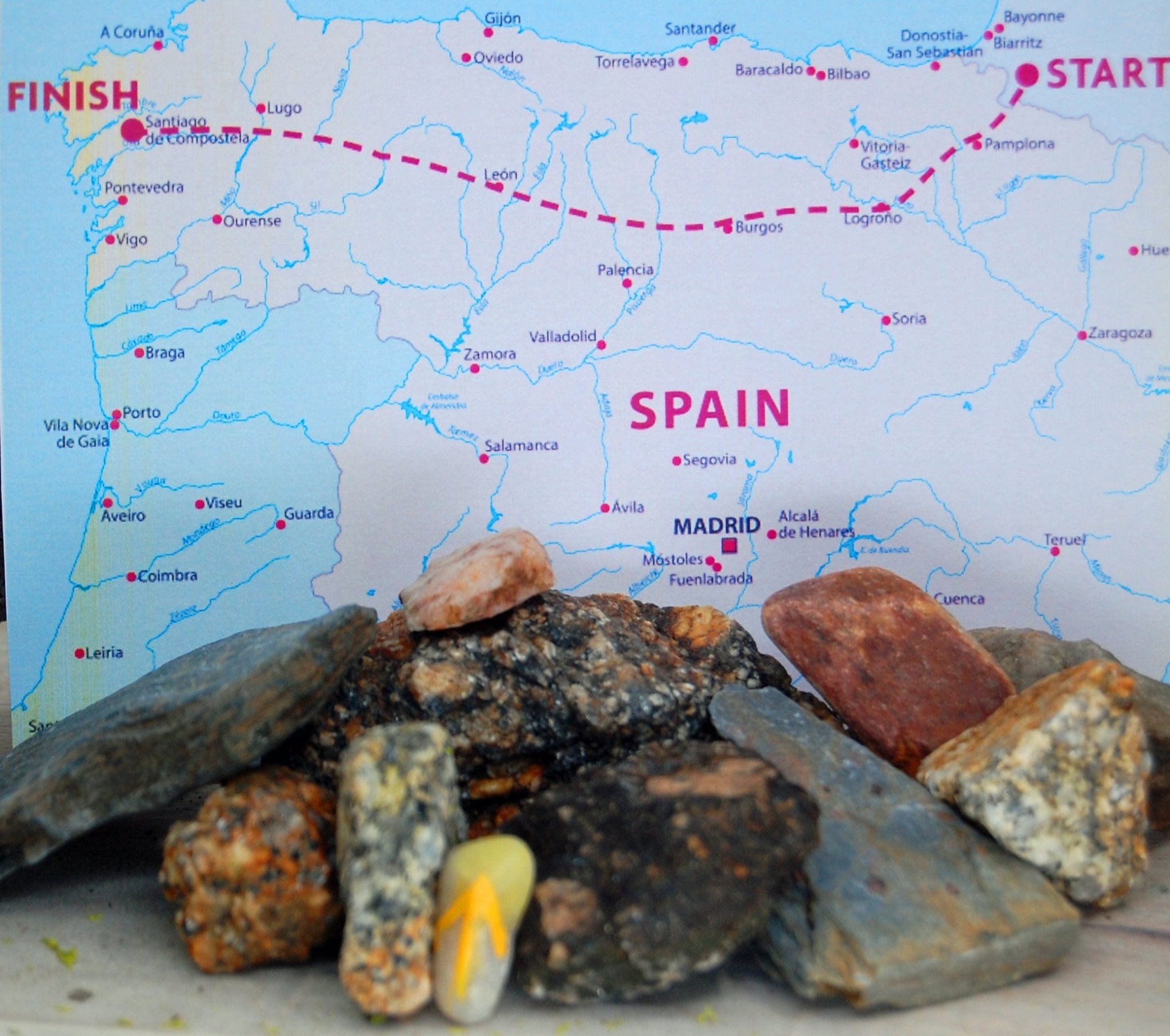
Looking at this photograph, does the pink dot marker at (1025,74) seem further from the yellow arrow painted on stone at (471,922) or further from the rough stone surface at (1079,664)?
the yellow arrow painted on stone at (471,922)

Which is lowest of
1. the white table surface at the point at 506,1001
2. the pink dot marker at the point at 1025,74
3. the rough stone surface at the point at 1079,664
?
the white table surface at the point at 506,1001

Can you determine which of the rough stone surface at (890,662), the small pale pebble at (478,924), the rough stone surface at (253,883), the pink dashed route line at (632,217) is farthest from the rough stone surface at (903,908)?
the pink dashed route line at (632,217)

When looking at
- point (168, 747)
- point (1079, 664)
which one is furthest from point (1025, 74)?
point (168, 747)

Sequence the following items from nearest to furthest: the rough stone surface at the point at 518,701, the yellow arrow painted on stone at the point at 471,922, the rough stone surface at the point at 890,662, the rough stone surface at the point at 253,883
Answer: the yellow arrow painted on stone at the point at 471,922 → the rough stone surface at the point at 253,883 → the rough stone surface at the point at 518,701 → the rough stone surface at the point at 890,662

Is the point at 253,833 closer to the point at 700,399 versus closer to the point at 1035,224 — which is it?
the point at 700,399

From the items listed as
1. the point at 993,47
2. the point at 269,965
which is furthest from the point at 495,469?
the point at 993,47

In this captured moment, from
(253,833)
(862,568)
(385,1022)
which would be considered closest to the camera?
(385,1022)
